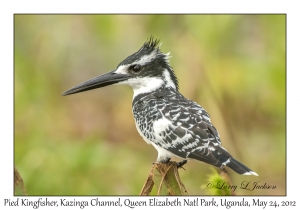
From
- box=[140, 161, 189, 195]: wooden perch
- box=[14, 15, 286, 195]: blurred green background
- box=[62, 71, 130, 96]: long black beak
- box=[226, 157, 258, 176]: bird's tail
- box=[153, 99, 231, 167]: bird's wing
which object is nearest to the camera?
box=[140, 161, 189, 195]: wooden perch

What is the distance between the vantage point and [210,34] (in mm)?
→ 5105

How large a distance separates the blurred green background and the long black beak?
2.02ft

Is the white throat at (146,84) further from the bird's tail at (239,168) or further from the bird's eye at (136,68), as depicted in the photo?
the bird's tail at (239,168)

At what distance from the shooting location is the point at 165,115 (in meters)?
4.13

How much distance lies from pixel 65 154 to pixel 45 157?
20 centimetres

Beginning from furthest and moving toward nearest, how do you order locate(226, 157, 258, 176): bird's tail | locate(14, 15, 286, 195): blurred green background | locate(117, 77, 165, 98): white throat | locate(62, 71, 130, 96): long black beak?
1. locate(14, 15, 286, 195): blurred green background
2. locate(117, 77, 165, 98): white throat
3. locate(62, 71, 130, 96): long black beak
4. locate(226, 157, 258, 176): bird's tail

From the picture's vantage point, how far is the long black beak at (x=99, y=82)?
4.48 meters

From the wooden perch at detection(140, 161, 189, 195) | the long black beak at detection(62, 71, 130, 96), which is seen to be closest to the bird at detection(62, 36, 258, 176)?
the long black beak at detection(62, 71, 130, 96)

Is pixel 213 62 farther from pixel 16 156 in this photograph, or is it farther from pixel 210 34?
pixel 16 156

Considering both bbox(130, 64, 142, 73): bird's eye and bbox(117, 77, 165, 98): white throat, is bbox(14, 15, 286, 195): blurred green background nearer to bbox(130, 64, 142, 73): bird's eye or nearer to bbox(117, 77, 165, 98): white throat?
bbox(117, 77, 165, 98): white throat

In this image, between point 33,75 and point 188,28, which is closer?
point 188,28

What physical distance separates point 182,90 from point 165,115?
2.06 metres

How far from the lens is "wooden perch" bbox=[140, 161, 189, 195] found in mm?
3303
